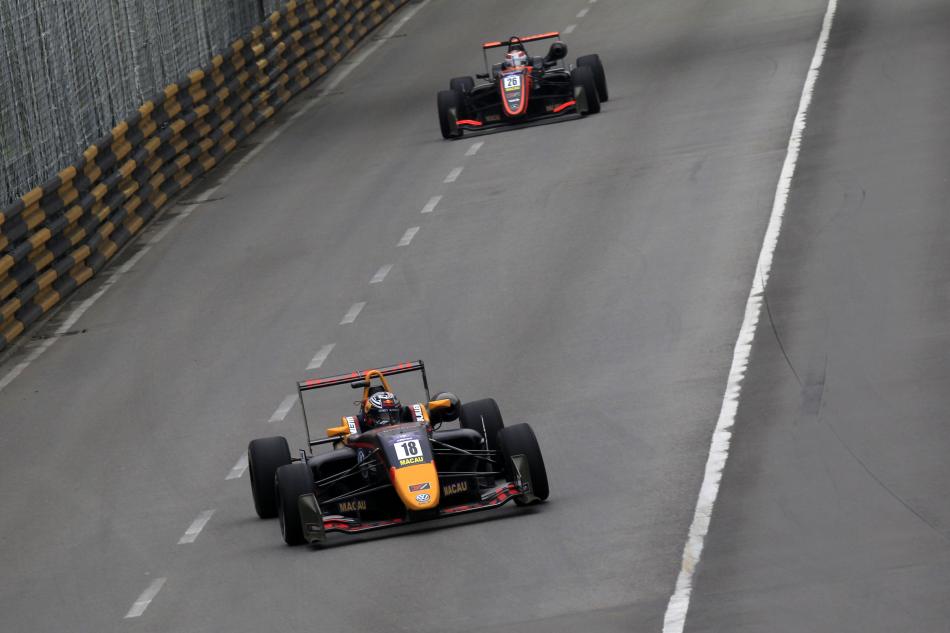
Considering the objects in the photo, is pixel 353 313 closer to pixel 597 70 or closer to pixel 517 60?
pixel 517 60

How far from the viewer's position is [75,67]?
2550cm

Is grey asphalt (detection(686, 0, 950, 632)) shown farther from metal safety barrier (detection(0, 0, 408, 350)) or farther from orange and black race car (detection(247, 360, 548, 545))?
metal safety barrier (detection(0, 0, 408, 350))

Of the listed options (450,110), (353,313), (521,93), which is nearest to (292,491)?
(353,313)

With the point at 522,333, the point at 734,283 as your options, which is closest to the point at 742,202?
the point at 734,283

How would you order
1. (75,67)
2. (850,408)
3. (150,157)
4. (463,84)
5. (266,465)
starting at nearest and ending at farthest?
(266,465) → (850,408) → (75,67) → (150,157) → (463,84)

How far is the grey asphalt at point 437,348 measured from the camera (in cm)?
1230

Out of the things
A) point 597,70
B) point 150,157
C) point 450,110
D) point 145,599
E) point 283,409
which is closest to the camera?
point 145,599

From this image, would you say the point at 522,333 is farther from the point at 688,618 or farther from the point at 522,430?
the point at 688,618

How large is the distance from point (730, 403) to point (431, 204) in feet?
33.5

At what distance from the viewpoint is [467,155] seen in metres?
27.8

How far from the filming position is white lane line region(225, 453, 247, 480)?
50.8ft

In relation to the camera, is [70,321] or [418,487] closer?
[418,487]

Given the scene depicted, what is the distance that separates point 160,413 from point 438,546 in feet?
18.7

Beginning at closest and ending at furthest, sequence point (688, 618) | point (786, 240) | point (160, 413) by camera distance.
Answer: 1. point (688, 618)
2. point (160, 413)
3. point (786, 240)
